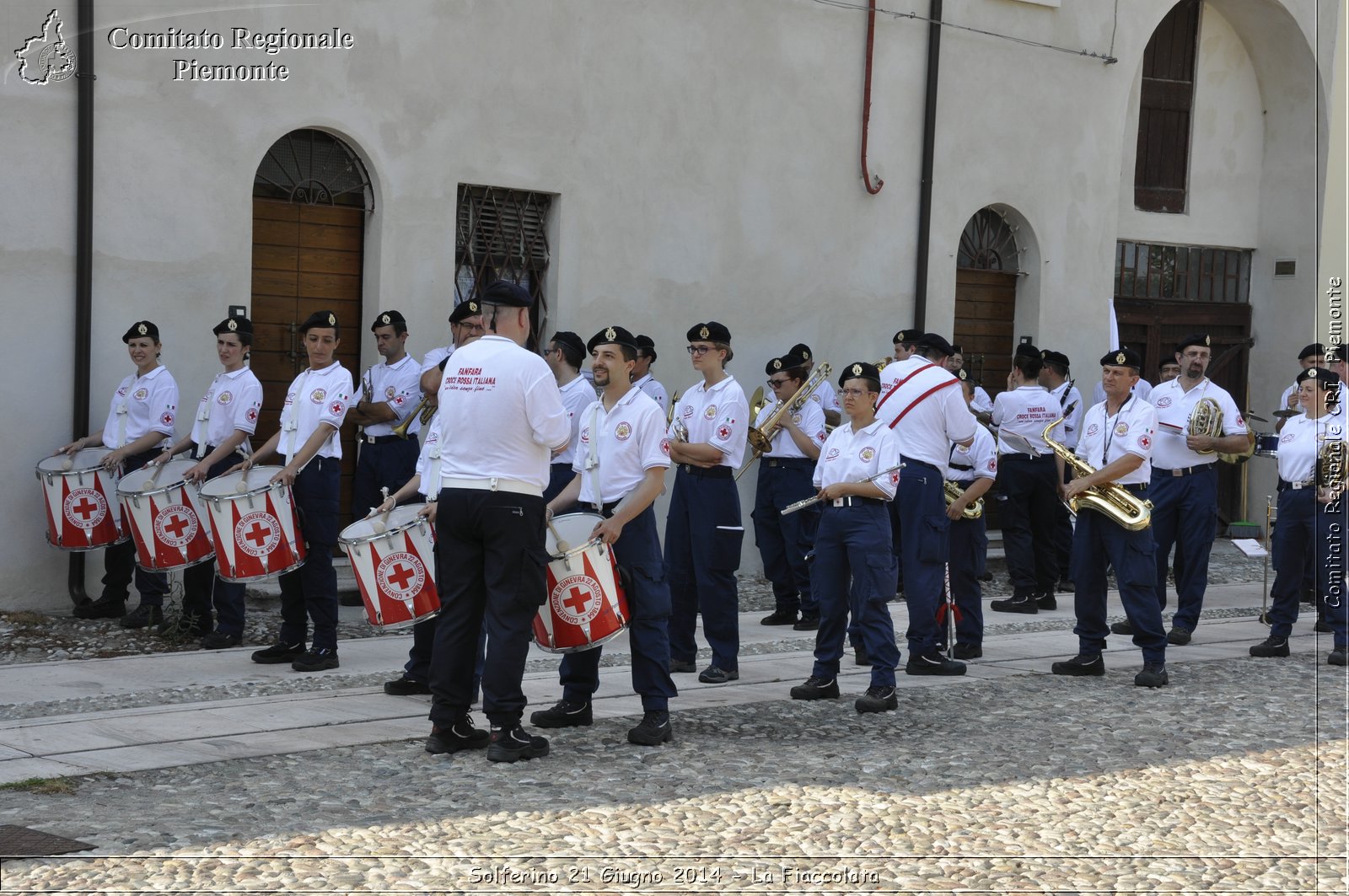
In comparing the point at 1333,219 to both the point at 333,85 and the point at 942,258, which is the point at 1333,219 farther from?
the point at 333,85

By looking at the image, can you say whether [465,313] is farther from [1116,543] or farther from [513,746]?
[1116,543]

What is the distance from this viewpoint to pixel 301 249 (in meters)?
10.6

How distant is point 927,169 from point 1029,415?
3062mm

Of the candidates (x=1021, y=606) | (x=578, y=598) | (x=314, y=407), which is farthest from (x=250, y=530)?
(x=1021, y=606)

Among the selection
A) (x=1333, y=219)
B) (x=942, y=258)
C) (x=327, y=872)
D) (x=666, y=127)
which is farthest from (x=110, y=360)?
(x=1333, y=219)

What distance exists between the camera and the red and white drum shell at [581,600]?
21.0 ft

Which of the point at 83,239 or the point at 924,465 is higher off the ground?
the point at 83,239

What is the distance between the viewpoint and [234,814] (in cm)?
529

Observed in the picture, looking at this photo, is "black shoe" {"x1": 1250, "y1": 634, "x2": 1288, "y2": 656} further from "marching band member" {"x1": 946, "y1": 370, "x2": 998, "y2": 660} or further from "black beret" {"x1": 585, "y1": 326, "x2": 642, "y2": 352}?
"black beret" {"x1": 585, "y1": 326, "x2": 642, "y2": 352}

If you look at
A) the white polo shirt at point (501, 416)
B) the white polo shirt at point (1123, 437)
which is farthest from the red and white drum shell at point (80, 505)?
the white polo shirt at point (1123, 437)

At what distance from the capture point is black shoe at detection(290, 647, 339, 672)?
322 inches

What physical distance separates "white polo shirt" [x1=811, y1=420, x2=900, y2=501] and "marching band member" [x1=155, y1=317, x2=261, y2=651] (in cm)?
342

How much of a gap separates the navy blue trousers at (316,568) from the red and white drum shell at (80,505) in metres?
1.53

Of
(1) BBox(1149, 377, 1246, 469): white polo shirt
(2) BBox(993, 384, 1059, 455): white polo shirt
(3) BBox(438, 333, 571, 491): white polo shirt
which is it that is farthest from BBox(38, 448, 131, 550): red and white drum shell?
(1) BBox(1149, 377, 1246, 469): white polo shirt
